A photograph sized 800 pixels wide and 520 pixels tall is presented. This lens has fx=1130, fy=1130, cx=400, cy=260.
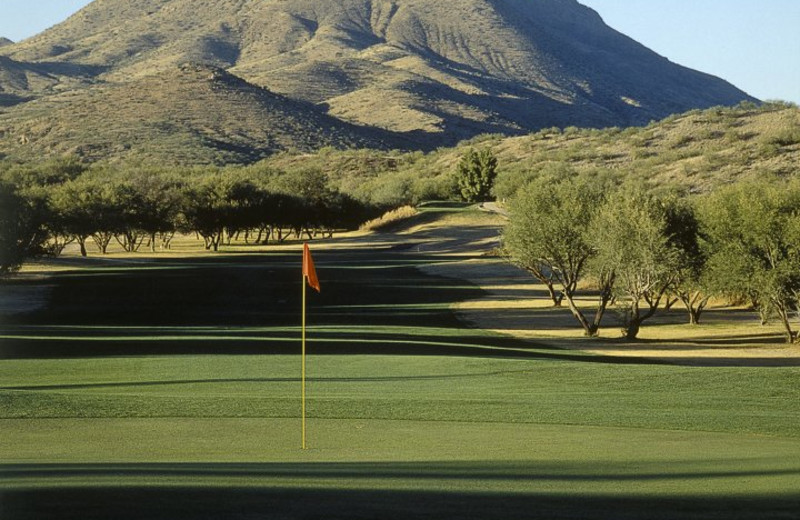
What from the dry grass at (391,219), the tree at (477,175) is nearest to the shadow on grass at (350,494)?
the dry grass at (391,219)

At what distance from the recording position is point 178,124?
147 m

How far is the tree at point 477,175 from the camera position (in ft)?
374

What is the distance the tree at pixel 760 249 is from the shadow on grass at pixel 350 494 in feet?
96.6

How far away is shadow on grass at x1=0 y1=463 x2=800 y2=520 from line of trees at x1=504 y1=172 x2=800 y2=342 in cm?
2914

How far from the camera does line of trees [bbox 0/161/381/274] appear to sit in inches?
2525

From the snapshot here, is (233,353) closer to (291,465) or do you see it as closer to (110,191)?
(291,465)

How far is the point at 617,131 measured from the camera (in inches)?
5246


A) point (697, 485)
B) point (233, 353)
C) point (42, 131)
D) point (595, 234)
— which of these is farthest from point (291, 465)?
point (42, 131)

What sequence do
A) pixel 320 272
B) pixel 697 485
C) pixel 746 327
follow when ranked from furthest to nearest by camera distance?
pixel 320 272 → pixel 746 327 → pixel 697 485

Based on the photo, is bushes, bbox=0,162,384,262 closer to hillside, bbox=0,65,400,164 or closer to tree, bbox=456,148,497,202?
tree, bbox=456,148,497,202

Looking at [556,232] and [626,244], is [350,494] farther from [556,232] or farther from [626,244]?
[556,232]

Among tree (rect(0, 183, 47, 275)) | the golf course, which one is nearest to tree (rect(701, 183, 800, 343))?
the golf course

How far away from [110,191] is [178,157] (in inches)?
2095

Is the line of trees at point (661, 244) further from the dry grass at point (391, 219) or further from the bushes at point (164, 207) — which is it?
the dry grass at point (391, 219)
